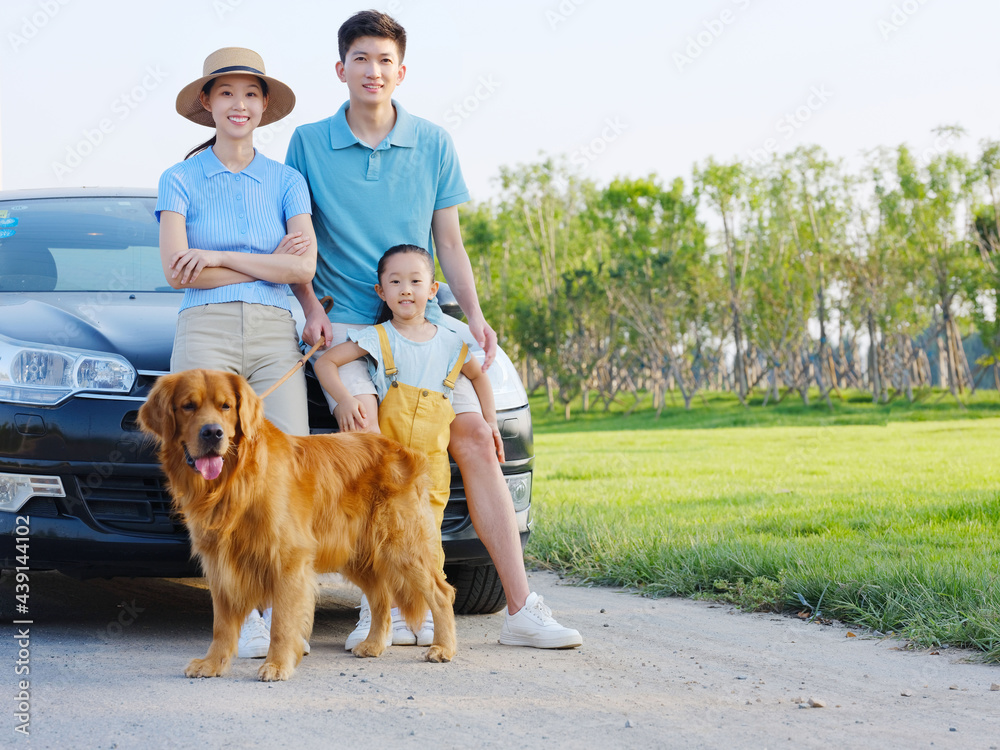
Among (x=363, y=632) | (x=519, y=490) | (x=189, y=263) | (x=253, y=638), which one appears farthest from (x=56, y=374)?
(x=519, y=490)

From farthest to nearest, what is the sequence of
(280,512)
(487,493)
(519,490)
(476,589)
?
1. (476,589)
2. (519,490)
3. (487,493)
4. (280,512)

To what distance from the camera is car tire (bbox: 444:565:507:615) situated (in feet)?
14.4

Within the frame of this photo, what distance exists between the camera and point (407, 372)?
3.83m

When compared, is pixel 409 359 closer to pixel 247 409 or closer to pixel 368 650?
pixel 247 409

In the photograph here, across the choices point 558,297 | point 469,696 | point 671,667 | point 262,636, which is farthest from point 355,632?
point 558,297

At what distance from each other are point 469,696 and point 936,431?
1771 cm

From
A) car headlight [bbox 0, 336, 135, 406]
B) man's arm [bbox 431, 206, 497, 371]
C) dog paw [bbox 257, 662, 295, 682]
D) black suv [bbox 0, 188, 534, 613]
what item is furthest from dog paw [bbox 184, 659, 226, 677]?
man's arm [bbox 431, 206, 497, 371]

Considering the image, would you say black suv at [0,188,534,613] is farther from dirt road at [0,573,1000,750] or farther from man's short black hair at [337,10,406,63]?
man's short black hair at [337,10,406,63]

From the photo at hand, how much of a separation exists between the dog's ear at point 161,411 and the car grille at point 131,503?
537mm

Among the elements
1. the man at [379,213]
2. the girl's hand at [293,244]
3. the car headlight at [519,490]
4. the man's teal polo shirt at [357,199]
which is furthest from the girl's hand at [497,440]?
the girl's hand at [293,244]

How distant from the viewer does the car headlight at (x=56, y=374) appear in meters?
3.68

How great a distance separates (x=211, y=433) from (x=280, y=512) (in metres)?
0.38

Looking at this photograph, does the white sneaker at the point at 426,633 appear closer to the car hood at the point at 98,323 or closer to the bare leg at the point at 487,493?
the bare leg at the point at 487,493

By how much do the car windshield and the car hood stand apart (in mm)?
212
